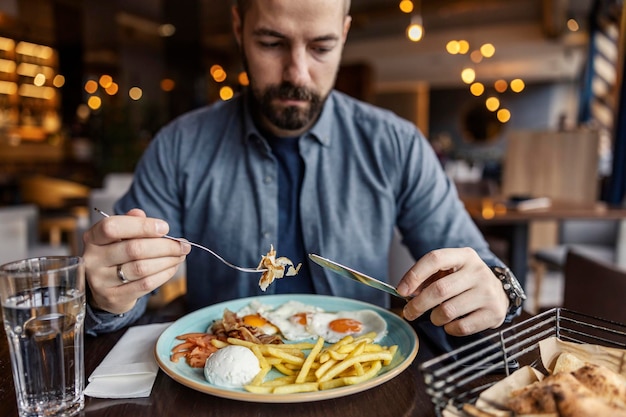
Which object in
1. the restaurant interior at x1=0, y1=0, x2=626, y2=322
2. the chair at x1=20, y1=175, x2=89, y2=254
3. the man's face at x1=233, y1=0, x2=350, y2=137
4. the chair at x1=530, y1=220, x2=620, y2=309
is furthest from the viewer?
the chair at x1=20, y1=175, x2=89, y2=254

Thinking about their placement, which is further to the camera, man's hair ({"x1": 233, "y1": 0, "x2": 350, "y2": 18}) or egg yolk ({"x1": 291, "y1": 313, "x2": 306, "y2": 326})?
man's hair ({"x1": 233, "y1": 0, "x2": 350, "y2": 18})

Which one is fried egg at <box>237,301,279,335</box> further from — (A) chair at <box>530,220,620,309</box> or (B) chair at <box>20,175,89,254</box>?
(A) chair at <box>530,220,620,309</box>

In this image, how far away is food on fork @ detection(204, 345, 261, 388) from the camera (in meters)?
0.82

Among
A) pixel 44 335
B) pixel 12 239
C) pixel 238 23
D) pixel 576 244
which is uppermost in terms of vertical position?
pixel 238 23

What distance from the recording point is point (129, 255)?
92 centimetres

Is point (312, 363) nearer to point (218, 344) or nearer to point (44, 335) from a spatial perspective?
point (218, 344)

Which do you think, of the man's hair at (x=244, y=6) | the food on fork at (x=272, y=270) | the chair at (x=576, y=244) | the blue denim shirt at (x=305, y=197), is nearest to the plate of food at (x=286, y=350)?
the food on fork at (x=272, y=270)

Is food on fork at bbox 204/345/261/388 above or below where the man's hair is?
below

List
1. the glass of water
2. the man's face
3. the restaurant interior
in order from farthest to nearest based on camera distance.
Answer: the restaurant interior
the man's face
the glass of water

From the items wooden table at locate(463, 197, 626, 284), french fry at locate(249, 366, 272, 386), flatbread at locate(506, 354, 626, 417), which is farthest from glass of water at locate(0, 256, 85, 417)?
wooden table at locate(463, 197, 626, 284)

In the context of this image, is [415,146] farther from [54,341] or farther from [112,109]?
[112,109]

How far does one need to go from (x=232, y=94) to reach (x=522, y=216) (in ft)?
25.5

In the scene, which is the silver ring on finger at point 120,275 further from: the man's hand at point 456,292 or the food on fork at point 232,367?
the man's hand at point 456,292

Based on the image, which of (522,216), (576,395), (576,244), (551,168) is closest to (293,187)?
(576,395)
